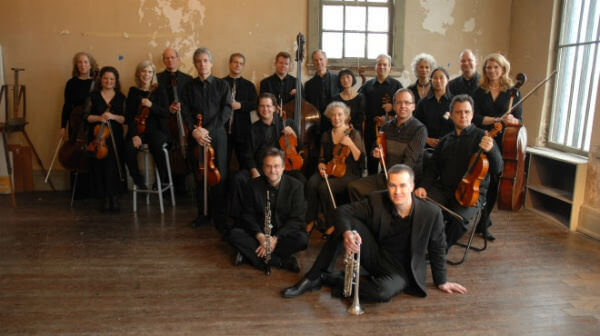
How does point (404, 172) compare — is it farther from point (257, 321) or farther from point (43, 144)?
point (43, 144)

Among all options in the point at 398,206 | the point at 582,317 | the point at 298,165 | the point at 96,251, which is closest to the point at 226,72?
the point at 298,165

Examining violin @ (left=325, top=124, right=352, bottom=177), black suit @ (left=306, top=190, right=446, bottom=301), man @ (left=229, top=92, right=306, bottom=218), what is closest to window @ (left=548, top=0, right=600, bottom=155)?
violin @ (left=325, top=124, right=352, bottom=177)

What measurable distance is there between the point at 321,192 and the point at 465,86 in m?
1.66

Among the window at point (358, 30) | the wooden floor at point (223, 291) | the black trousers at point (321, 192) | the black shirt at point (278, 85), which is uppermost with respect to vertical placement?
the window at point (358, 30)

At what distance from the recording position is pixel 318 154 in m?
4.58

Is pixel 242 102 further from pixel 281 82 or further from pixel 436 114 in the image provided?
pixel 436 114

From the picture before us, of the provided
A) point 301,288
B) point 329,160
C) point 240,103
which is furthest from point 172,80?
point 301,288

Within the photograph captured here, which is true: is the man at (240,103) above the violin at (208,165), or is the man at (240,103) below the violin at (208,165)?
above

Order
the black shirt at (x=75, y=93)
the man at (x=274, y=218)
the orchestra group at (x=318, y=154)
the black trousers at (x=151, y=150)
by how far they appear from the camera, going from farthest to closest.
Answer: the black shirt at (x=75, y=93), the black trousers at (x=151, y=150), the man at (x=274, y=218), the orchestra group at (x=318, y=154)

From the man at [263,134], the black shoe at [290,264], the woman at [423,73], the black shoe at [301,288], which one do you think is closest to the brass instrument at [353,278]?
the black shoe at [301,288]

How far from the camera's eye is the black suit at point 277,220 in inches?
135

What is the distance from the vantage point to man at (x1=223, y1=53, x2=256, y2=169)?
4.93 metres

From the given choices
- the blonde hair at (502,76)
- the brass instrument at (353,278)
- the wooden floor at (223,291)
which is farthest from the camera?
the blonde hair at (502,76)

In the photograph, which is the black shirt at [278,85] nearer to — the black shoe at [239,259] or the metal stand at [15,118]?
the black shoe at [239,259]
